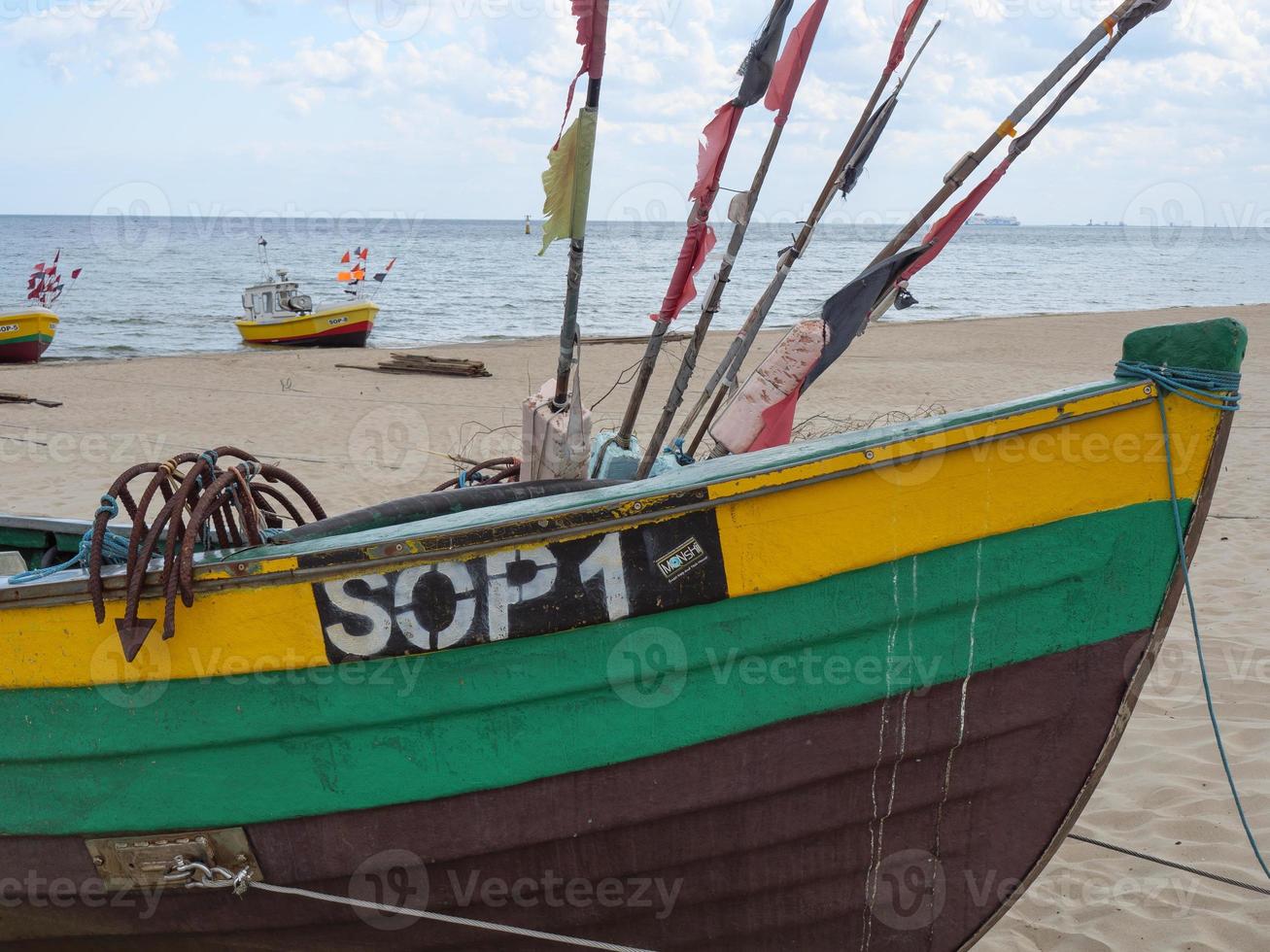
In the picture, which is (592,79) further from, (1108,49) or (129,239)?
(129,239)

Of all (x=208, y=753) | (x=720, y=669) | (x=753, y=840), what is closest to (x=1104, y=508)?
(x=720, y=669)

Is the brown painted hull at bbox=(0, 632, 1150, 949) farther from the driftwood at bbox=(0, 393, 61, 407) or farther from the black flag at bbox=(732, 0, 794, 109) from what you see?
the driftwood at bbox=(0, 393, 61, 407)

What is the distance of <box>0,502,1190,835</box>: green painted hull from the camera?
8.65 feet

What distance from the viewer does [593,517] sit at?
2.55m

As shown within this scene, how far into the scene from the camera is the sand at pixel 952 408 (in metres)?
3.57

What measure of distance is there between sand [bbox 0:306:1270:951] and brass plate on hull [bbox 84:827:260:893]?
2.26 meters

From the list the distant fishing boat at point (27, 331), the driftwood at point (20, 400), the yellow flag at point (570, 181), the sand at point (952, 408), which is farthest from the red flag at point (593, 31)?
the distant fishing boat at point (27, 331)

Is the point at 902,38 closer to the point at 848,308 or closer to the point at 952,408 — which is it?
the point at 848,308

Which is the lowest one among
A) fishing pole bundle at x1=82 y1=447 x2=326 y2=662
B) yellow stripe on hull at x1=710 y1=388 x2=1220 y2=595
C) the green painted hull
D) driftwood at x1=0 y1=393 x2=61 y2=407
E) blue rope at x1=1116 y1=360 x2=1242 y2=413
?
driftwood at x1=0 y1=393 x2=61 y2=407

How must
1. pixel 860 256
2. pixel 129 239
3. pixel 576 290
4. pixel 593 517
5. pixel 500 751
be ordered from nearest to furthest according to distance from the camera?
1. pixel 593 517
2. pixel 500 751
3. pixel 576 290
4. pixel 860 256
5. pixel 129 239

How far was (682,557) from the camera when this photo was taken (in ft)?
8.46

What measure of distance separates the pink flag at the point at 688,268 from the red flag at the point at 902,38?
2.93ft

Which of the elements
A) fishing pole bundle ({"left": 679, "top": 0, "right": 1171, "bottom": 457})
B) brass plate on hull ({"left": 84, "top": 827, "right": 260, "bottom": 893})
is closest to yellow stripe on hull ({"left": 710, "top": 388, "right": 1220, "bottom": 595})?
fishing pole bundle ({"left": 679, "top": 0, "right": 1171, "bottom": 457})

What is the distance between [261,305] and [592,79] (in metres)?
20.4
